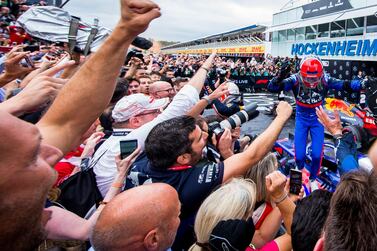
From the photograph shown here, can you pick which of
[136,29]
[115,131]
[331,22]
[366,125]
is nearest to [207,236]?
[136,29]

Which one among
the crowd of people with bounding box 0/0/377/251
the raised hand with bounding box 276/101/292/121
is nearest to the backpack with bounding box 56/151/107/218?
the crowd of people with bounding box 0/0/377/251

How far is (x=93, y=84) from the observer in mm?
1270

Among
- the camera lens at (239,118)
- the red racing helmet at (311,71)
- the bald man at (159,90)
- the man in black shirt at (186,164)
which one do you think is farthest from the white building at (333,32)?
the man in black shirt at (186,164)

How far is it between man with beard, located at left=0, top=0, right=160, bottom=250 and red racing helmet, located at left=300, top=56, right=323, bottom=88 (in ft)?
13.7

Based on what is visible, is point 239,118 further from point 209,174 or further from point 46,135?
point 46,135

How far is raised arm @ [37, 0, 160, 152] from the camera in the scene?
3.78 ft

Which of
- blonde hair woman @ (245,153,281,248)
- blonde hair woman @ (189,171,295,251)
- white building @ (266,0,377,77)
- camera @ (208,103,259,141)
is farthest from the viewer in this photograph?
white building @ (266,0,377,77)

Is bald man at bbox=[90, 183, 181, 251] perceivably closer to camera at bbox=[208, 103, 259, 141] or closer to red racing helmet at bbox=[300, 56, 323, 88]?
camera at bbox=[208, 103, 259, 141]

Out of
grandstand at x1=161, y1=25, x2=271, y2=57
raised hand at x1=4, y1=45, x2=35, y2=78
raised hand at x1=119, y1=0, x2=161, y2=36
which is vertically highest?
raised hand at x1=119, y1=0, x2=161, y2=36

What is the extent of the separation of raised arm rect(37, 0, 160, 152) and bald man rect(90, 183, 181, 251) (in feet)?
1.11

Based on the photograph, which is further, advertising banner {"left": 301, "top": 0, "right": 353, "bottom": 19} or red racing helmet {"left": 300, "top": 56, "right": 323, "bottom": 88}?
advertising banner {"left": 301, "top": 0, "right": 353, "bottom": 19}

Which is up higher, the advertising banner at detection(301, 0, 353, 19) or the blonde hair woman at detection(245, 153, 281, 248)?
the advertising banner at detection(301, 0, 353, 19)

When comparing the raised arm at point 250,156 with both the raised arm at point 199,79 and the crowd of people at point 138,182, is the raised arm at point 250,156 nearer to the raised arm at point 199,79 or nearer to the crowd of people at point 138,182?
the crowd of people at point 138,182

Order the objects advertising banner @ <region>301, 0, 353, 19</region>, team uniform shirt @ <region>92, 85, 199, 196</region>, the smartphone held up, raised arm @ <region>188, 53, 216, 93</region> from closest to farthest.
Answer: the smartphone held up, team uniform shirt @ <region>92, 85, 199, 196</region>, raised arm @ <region>188, 53, 216, 93</region>, advertising banner @ <region>301, 0, 353, 19</region>
